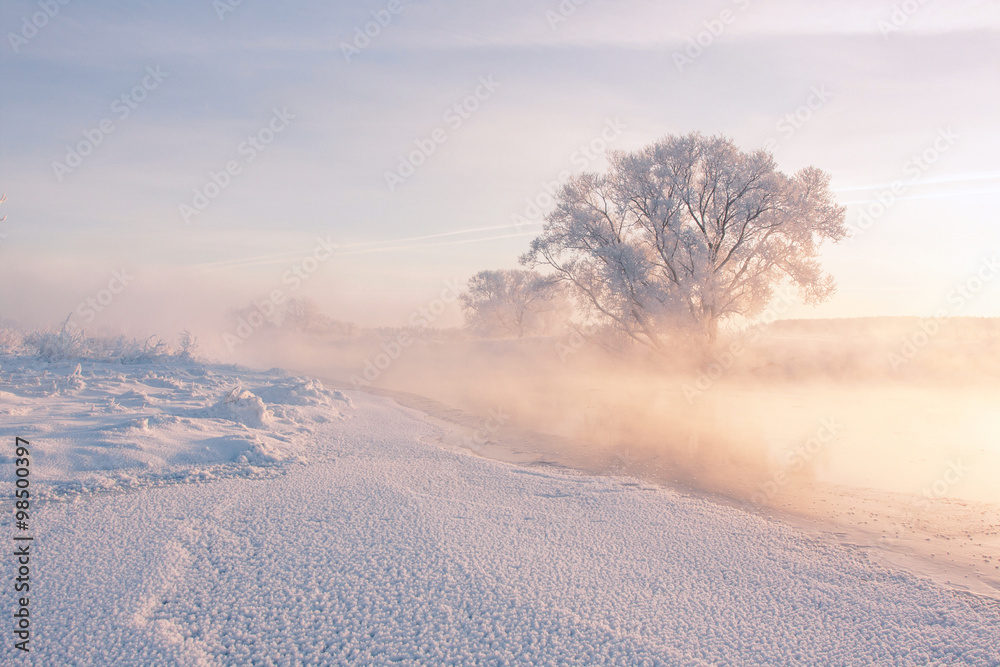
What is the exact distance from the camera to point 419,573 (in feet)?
10.3

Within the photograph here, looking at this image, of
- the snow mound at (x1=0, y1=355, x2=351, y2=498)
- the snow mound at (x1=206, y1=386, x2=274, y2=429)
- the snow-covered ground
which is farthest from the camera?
the snow mound at (x1=206, y1=386, x2=274, y2=429)

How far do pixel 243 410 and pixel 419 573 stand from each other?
4.96 m

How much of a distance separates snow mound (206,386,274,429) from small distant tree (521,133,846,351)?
1115cm

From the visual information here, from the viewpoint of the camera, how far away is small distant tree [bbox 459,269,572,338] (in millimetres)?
36750

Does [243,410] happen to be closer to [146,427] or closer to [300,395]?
[146,427]

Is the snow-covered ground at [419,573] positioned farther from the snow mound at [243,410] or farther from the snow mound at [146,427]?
the snow mound at [243,410]

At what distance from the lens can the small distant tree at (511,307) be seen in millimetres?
36750

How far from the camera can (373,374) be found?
18453 millimetres

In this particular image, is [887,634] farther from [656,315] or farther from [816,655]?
[656,315]

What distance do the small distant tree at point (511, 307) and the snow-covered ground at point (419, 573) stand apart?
3134cm

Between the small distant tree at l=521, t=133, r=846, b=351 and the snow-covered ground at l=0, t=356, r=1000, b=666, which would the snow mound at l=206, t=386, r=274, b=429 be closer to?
the snow-covered ground at l=0, t=356, r=1000, b=666

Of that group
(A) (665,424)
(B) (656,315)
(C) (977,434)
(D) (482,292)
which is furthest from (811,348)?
(D) (482,292)

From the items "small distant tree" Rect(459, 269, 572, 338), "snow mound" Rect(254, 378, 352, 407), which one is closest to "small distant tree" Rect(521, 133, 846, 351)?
"snow mound" Rect(254, 378, 352, 407)

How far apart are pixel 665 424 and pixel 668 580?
6232 millimetres
